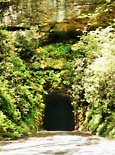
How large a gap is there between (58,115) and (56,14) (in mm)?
9578

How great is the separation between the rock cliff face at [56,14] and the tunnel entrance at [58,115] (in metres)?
6.18

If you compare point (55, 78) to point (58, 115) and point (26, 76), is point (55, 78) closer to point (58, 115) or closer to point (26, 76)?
point (26, 76)

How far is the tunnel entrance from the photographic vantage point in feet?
97.6

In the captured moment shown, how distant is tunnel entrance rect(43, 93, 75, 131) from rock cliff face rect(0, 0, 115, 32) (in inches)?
243

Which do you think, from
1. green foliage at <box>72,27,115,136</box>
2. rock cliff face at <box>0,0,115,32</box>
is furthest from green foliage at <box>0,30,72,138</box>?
green foliage at <box>72,27,115,136</box>

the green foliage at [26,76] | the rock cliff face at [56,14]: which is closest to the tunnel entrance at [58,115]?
the green foliage at [26,76]

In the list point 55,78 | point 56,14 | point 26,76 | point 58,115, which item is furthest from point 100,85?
point 58,115

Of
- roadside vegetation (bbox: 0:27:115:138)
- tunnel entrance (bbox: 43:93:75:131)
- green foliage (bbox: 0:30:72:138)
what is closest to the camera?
roadside vegetation (bbox: 0:27:115:138)

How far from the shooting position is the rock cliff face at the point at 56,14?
80.8ft

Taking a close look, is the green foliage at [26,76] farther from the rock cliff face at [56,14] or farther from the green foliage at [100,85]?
the green foliage at [100,85]

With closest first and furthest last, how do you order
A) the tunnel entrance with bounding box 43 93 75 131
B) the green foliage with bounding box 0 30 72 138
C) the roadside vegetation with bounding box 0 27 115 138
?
1. the roadside vegetation with bounding box 0 27 115 138
2. the green foliage with bounding box 0 30 72 138
3. the tunnel entrance with bounding box 43 93 75 131

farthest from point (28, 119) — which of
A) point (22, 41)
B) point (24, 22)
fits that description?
point (24, 22)

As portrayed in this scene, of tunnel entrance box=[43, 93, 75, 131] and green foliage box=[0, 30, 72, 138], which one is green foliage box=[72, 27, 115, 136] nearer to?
green foliage box=[0, 30, 72, 138]

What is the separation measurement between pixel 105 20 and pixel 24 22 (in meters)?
4.91
